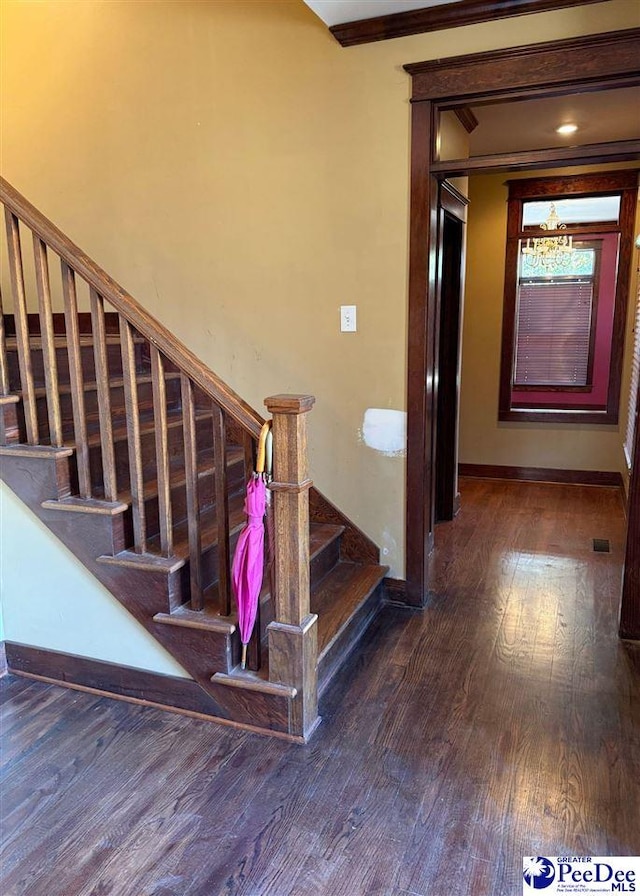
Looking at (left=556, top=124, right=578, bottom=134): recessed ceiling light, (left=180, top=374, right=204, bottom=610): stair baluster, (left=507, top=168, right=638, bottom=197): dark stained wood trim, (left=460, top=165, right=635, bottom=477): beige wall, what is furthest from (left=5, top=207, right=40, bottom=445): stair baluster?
(left=507, top=168, right=638, bottom=197): dark stained wood trim

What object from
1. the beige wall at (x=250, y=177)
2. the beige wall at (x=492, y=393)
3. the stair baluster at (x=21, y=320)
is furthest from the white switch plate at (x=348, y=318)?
the beige wall at (x=492, y=393)

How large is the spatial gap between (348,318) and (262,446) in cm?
117

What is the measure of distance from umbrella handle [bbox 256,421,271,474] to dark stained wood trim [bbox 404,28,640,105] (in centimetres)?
166

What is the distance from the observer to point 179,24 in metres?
2.90

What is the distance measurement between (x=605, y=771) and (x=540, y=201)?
4.61m

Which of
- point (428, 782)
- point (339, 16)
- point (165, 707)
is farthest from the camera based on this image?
point (339, 16)

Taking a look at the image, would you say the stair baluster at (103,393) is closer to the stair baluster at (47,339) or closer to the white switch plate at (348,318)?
the stair baluster at (47,339)

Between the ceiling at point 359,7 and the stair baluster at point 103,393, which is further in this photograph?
the ceiling at point 359,7

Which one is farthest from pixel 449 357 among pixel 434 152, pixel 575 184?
pixel 575 184

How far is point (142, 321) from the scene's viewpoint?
6.39 ft

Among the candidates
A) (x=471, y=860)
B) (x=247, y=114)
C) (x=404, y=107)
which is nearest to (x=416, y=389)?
(x=404, y=107)

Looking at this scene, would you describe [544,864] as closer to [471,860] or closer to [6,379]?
[471,860]

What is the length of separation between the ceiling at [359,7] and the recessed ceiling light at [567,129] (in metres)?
1.99

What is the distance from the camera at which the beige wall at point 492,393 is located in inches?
205
